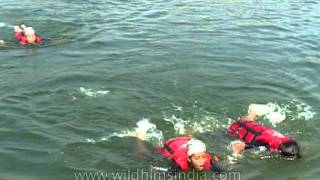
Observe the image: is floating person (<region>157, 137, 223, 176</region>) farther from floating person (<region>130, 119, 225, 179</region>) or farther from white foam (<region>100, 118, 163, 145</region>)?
white foam (<region>100, 118, 163, 145</region>)

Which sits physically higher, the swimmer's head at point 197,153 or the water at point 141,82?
the water at point 141,82

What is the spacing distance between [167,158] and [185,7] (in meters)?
13.3

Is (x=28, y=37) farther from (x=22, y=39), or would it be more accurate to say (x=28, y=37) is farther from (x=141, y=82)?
→ (x=141, y=82)

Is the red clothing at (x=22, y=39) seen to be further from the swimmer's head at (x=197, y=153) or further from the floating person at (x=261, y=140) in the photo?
the swimmer's head at (x=197, y=153)

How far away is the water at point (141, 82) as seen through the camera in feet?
31.3

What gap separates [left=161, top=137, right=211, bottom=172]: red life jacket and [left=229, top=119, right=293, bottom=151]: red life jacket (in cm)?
117

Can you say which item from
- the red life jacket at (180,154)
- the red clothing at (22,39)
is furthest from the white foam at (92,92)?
the red clothing at (22,39)

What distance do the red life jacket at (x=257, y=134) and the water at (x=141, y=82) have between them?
0.31 m

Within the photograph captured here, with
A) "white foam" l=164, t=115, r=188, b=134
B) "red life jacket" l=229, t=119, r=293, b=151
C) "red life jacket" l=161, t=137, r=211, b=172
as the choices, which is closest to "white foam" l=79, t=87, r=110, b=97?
"white foam" l=164, t=115, r=188, b=134

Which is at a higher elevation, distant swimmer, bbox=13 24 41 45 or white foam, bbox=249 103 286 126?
distant swimmer, bbox=13 24 41 45

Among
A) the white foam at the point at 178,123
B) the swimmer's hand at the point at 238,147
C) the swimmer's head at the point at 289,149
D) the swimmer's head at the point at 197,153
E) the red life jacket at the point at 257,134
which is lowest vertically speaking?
the swimmer's head at the point at 197,153

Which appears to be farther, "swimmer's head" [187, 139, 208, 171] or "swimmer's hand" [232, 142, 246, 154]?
"swimmer's hand" [232, 142, 246, 154]

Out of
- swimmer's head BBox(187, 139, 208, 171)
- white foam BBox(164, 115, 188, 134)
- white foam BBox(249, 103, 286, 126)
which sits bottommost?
swimmer's head BBox(187, 139, 208, 171)

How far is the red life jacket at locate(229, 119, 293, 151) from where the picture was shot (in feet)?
30.0
